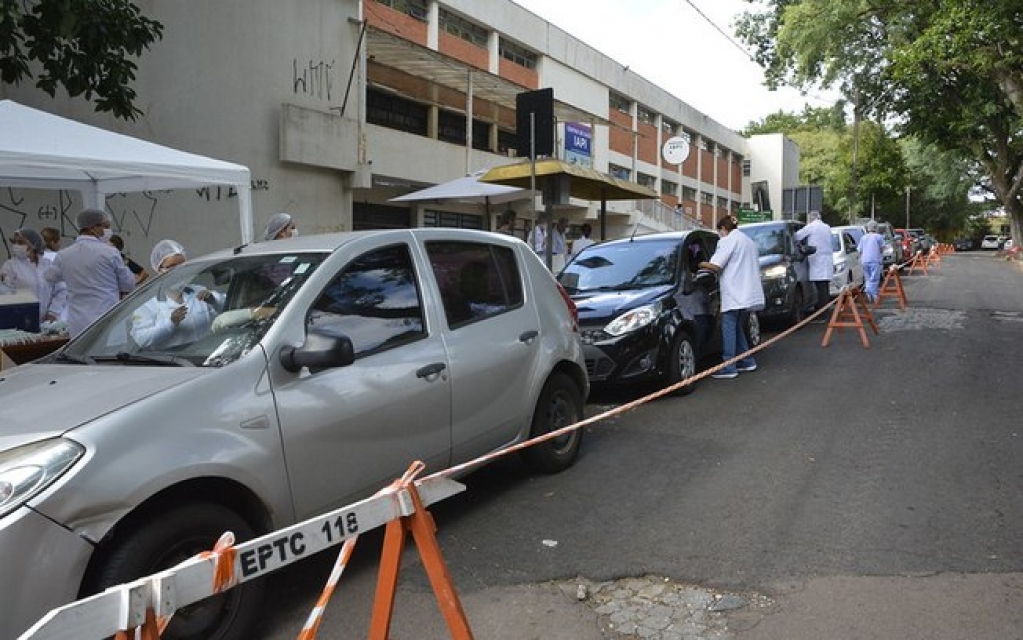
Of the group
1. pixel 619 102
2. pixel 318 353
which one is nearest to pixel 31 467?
pixel 318 353

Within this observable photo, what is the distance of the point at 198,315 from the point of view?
3697 mm

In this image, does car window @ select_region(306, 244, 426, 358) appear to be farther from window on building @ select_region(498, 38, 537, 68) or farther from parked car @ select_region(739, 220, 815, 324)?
window on building @ select_region(498, 38, 537, 68)

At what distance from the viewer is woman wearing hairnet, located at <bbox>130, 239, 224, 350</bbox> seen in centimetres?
360

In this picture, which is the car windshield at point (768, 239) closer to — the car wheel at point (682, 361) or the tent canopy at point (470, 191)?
the tent canopy at point (470, 191)

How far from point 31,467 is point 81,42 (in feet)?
24.3

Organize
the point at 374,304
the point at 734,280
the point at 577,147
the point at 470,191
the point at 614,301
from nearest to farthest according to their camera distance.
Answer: the point at 374,304
the point at 614,301
the point at 734,280
the point at 470,191
the point at 577,147

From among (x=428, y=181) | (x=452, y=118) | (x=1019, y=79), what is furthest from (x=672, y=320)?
(x=452, y=118)

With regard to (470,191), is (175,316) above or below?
below

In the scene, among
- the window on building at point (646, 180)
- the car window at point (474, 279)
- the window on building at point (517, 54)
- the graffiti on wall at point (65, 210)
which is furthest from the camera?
the window on building at point (646, 180)

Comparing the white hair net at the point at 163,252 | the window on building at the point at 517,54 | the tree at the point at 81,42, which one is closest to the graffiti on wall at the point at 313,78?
the tree at the point at 81,42

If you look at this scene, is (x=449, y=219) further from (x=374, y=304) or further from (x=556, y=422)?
(x=374, y=304)

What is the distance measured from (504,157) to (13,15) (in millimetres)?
17573

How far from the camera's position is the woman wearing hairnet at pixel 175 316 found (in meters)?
3.60

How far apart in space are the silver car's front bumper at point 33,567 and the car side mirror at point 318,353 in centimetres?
107
